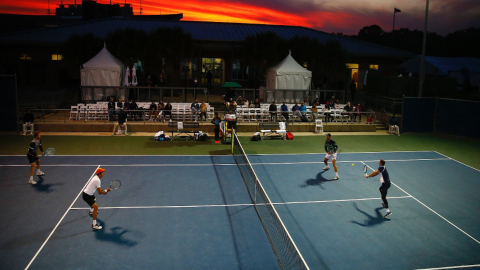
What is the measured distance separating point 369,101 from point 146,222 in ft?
78.7

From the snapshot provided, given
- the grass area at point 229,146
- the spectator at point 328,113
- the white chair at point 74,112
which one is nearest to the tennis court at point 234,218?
the grass area at point 229,146

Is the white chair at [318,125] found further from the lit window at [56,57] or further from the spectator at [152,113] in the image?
the lit window at [56,57]

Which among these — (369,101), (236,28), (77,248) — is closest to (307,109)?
(369,101)

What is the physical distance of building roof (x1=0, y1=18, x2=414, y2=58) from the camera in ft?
114

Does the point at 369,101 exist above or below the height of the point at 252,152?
above

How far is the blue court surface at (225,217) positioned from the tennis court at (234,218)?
0.12 ft

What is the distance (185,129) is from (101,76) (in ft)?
25.5

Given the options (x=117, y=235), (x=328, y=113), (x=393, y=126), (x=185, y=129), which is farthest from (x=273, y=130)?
(x=117, y=235)

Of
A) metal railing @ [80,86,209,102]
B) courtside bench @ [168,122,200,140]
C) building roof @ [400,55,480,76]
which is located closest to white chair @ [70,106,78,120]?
metal railing @ [80,86,209,102]

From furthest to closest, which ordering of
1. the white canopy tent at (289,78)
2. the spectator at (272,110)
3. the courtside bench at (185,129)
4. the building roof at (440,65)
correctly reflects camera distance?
1. the building roof at (440,65)
2. the white canopy tent at (289,78)
3. the spectator at (272,110)
4. the courtside bench at (185,129)

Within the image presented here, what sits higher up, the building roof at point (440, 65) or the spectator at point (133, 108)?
the building roof at point (440, 65)

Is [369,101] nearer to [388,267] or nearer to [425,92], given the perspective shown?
[425,92]

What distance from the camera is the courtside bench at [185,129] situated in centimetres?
2276

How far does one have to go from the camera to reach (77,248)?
388 inches
